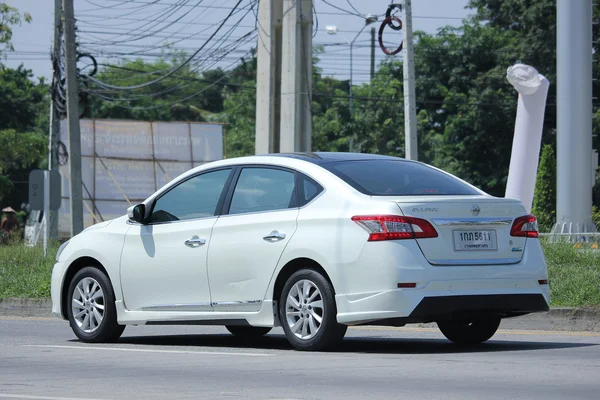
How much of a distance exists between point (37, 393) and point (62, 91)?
101ft

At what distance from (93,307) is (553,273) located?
5.73 meters

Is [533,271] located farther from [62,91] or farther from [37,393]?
[62,91]

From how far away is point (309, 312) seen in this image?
9.51 meters

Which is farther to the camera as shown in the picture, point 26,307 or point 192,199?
point 26,307

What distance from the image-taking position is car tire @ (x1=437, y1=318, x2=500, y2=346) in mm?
10352

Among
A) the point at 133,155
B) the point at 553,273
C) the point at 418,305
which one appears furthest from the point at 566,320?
the point at 133,155

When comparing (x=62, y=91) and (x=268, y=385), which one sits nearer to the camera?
(x=268, y=385)

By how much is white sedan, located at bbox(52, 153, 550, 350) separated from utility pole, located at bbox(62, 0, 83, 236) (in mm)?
14952

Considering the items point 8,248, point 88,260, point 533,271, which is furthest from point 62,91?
point 533,271

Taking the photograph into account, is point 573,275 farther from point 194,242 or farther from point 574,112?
point 574,112

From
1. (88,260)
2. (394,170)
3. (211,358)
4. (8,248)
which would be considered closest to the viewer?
(211,358)

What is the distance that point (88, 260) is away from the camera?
11.4 meters

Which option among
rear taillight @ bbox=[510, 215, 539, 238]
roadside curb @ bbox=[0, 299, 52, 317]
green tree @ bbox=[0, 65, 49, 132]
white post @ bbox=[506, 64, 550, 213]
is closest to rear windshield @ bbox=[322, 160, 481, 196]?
rear taillight @ bbox=[510, 215, 539, 238]

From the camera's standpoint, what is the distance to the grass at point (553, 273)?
12848 mm
